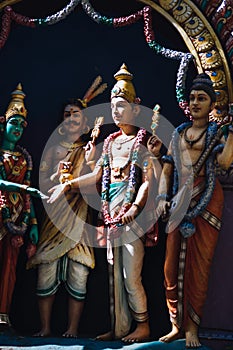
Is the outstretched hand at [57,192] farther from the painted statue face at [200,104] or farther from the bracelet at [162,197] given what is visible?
the painted statue face at [200,104]

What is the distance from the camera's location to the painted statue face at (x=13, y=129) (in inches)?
302

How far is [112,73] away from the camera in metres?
8.02

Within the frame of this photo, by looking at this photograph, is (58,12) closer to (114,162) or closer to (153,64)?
(153,64)

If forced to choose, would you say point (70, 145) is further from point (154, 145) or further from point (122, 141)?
point (154, 145)

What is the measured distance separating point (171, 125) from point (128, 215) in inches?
31.9

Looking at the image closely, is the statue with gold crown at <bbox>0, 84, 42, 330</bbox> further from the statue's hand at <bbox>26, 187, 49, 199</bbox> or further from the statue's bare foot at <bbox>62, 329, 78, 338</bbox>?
the statue's bare foot at <bbox>62, 329, 78, 338</bbox>

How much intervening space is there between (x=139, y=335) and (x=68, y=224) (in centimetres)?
100

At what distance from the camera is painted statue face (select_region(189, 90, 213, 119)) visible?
736 cm

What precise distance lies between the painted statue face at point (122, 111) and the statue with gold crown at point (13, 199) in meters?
0.70

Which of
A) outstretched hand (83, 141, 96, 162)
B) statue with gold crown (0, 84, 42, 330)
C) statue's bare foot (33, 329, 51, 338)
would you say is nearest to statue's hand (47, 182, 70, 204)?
statue with gold crown (0, 84, 42, 330)

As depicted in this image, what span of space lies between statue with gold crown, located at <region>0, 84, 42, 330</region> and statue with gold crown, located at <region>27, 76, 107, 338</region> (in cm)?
15

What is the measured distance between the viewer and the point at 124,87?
7.60 m

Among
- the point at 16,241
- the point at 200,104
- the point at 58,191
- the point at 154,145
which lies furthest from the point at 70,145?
the point at 200,104

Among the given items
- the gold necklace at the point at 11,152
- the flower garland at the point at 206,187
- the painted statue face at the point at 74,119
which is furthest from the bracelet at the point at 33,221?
the flower garland at the point at 206,187
